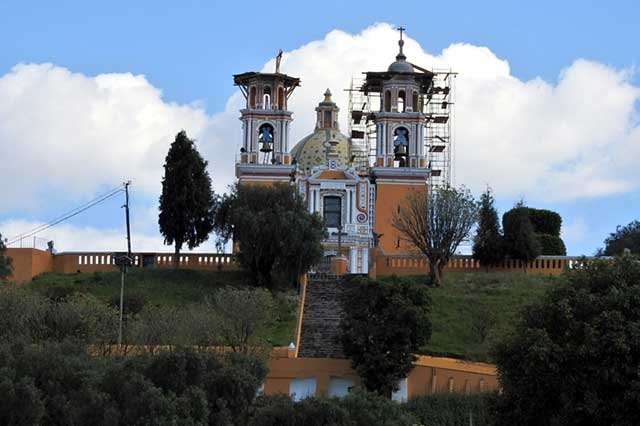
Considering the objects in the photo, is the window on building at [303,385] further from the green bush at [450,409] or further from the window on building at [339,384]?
the green bush at [450,409]

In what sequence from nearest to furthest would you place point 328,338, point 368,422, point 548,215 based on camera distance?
point 368,422 → point 328,338 → point 548,215

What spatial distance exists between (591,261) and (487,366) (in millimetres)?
8889

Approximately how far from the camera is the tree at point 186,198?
179 feet

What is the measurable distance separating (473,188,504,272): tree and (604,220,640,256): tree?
5.69 meters

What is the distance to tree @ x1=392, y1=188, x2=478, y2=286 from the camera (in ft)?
175

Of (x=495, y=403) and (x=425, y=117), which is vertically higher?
(x=425, y=117)

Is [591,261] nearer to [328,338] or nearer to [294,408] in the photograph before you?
[294,408]

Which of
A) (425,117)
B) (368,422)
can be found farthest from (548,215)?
(368,422)

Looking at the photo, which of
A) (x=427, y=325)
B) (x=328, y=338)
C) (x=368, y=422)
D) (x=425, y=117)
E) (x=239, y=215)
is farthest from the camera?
(x=425, y=117)

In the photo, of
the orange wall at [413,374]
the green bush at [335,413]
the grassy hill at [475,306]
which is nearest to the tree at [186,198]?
the grassy hill at [475,306]

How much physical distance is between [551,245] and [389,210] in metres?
6.41

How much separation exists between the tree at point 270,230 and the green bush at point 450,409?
1489cm

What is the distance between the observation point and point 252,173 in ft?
Result: 200

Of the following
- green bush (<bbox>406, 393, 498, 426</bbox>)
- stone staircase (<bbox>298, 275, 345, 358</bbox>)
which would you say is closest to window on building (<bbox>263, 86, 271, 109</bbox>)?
stone staircase (<bbox>298, 275, 345, 358</bbox>)
